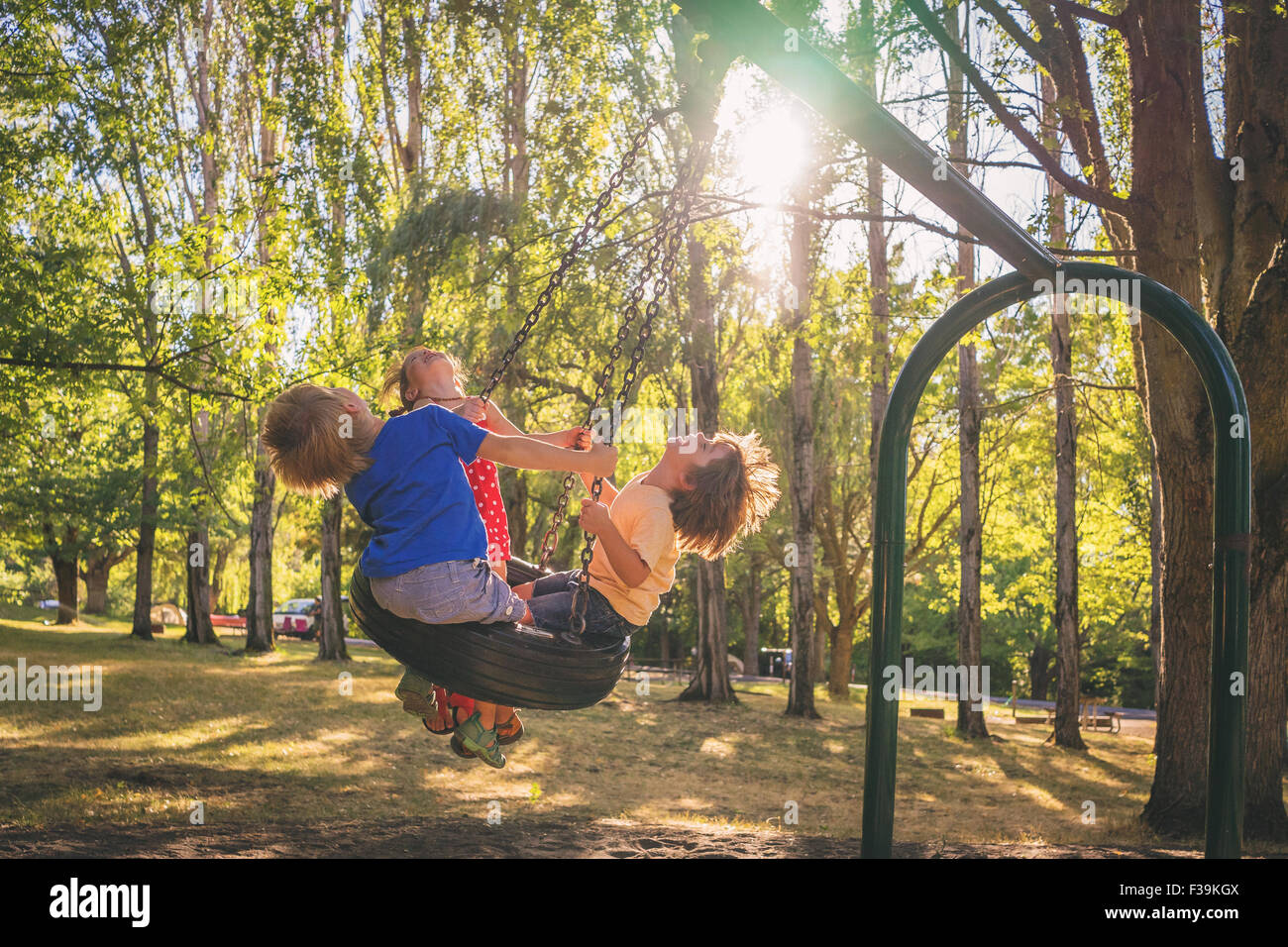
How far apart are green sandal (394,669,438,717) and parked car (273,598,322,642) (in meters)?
40.3

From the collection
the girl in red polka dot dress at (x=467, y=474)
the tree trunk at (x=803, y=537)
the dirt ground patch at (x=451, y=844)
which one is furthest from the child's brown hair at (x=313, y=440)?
the tree trunk at (x=803, y=537)

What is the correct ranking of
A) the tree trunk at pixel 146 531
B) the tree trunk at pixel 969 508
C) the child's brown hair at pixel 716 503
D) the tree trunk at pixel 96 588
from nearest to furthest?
the child's brown hair at pixel 716 503, the tree trunk at pixel 969 508, the tree trunk at pixel 146 531, the tree trunk at pixel 96 588

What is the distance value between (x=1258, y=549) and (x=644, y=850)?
18.3 ft

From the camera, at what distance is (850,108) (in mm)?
3238

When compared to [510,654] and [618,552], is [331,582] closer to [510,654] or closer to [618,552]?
[618,552]

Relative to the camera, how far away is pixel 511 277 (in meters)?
12.3

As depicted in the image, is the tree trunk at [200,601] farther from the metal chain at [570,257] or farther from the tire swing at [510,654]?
the tire swing at [510,654]

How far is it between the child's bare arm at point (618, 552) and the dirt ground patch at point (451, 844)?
4.97 m

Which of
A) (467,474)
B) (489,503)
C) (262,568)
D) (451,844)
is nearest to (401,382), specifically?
(467,474)

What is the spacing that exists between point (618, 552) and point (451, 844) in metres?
5.62

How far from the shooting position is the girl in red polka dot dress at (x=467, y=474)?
12.1 feet

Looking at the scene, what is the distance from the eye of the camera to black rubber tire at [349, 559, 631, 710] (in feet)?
10.3
